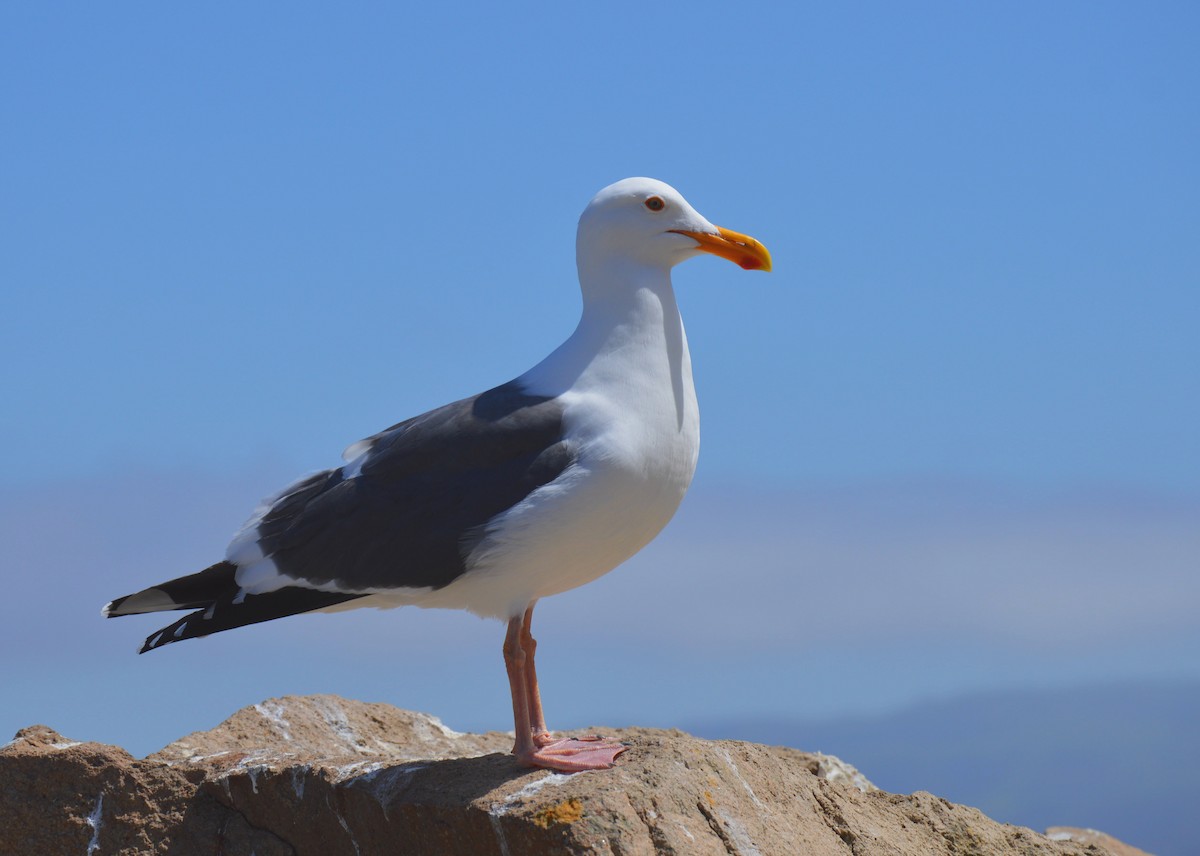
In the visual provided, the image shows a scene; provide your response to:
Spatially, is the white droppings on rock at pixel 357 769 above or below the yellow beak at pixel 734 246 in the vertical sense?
below

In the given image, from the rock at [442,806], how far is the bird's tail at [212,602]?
84cm

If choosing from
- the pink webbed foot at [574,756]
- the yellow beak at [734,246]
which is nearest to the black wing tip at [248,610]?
the pink webbed foot at [574,756]

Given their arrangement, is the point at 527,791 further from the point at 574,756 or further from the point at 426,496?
the point at 426,496

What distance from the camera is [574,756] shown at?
22.1 ft

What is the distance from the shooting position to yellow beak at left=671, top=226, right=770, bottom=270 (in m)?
7.49

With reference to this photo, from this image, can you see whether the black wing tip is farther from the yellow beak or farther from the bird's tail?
the yellow beak

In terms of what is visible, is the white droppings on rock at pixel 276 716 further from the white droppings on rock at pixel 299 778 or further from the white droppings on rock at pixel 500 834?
the white droppings on rock at pixel 500 834

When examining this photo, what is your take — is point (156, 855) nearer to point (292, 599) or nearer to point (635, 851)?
point (292, 599)

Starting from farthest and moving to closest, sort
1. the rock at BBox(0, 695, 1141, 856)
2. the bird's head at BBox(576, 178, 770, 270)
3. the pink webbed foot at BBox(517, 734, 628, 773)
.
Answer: the bird's head at BBox(576, 178, 770, 270)
the pink webbed foot at BBox(517, 734, 628, 773)
the rock at BBox(0, 695, 1141, 856)

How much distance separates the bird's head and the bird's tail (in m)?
2.45

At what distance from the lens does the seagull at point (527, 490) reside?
674cm

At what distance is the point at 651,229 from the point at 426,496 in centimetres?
196

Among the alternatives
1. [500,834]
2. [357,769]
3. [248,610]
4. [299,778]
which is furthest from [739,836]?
[248,610]

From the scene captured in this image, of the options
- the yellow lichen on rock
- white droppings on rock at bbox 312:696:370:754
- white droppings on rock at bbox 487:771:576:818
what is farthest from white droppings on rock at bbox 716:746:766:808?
white droppings on rock at bbox 312:696:370:754
